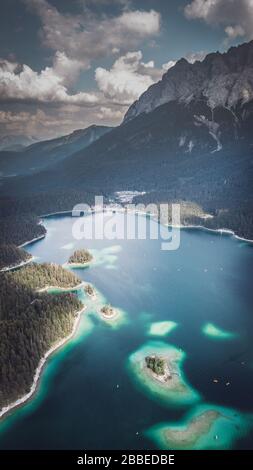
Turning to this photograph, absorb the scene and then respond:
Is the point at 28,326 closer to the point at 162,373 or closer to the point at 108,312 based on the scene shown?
the point at 108,312

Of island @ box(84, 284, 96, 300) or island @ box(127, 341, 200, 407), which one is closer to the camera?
island @ box(127, 341, 200, 407)

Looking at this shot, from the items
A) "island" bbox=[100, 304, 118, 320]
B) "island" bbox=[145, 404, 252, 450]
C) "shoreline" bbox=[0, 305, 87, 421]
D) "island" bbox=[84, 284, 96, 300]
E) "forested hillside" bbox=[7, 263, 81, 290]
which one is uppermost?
"forested hillside" bbox=[7, 263, 81, 290]

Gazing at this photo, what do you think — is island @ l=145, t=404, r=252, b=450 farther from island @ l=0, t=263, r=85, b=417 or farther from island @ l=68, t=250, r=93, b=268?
island @ l=68, t=250, r=93, b=268

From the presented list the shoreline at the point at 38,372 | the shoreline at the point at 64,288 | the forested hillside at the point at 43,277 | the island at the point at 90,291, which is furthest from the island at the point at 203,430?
the forested hillside at the point at 43,277

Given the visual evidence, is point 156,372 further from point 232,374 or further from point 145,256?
point 145,256

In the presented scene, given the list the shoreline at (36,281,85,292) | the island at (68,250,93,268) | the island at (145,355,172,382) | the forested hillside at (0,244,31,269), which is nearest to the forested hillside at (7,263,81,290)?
the shoreline at (36,281,85,292)

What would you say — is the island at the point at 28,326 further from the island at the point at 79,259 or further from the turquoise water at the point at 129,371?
the island at the point at 79,259
